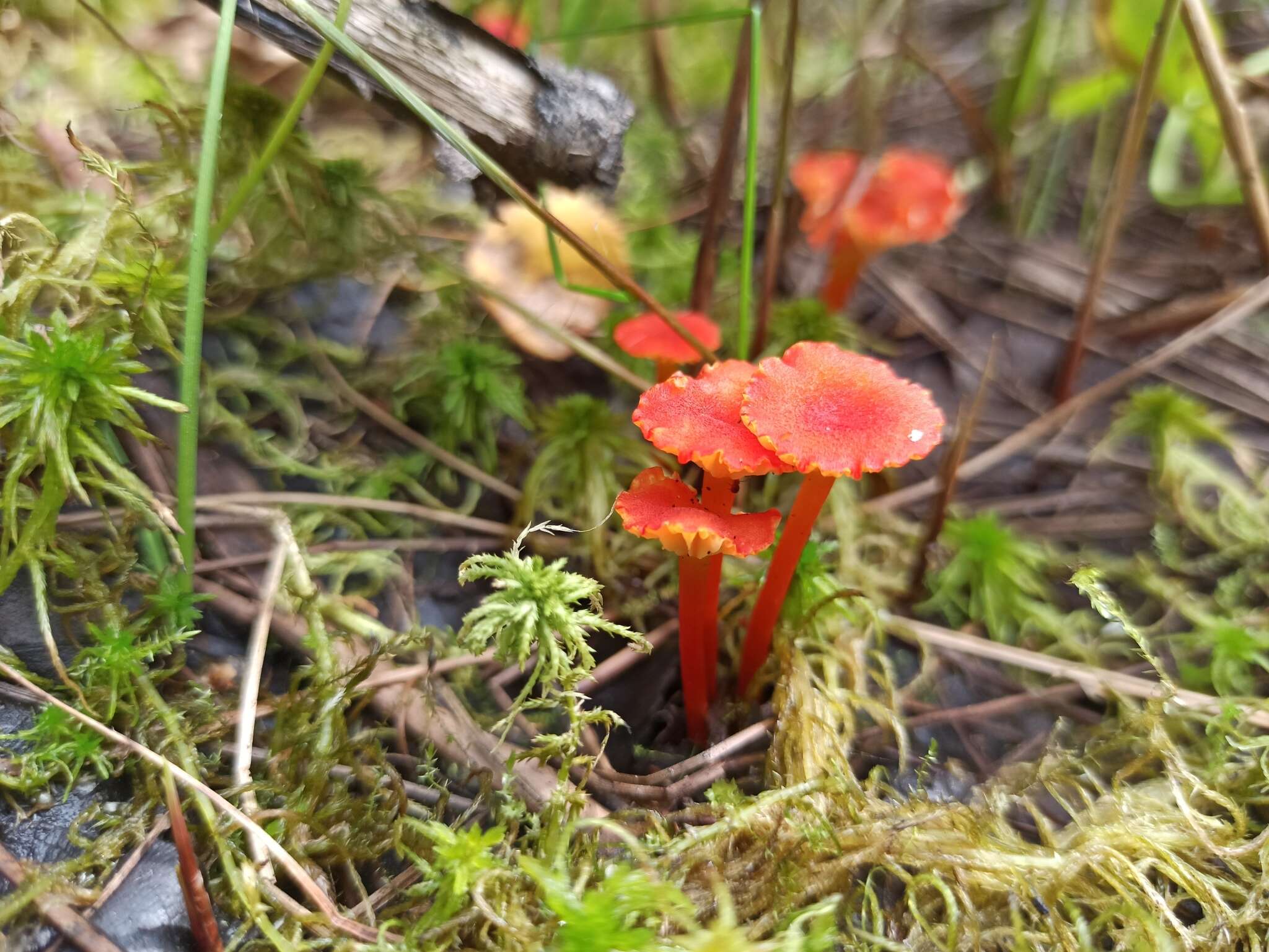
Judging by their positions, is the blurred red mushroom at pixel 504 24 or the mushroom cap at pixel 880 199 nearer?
the mushroom cap at pixel 880 199

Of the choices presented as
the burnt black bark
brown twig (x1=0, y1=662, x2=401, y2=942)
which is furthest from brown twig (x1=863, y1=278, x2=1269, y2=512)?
brown twig (x1=0, y1=662, x2=401, y2=942)

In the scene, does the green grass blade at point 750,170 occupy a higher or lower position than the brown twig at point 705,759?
higher

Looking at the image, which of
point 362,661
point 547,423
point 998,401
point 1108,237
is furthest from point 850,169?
point 362,661

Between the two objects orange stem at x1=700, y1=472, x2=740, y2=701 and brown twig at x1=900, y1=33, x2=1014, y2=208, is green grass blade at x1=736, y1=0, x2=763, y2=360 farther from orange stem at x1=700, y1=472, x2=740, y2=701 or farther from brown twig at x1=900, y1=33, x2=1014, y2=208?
brown twig at x1=900, y1=33, x2=1014, y2=208

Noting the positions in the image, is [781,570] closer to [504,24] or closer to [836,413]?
[836,413]

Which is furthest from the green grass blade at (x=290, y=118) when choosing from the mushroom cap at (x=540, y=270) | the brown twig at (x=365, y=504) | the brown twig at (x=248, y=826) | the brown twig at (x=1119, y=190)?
the brown twig at (x=1119, y=190)

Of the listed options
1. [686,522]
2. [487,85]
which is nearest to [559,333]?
[487,85]

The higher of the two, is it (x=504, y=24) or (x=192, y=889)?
(x=504, y=24)

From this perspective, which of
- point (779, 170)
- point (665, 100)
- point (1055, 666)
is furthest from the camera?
point (665, 100)

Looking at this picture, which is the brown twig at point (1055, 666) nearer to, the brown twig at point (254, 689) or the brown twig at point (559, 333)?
the brown twig at point (559, 333)
